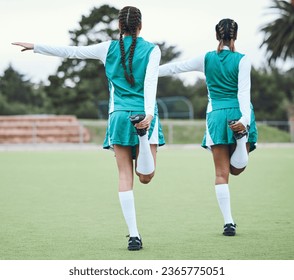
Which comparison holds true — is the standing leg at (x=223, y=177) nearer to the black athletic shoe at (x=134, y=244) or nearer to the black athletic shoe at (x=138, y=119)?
the black athletic shoe at (x=134, y=244)

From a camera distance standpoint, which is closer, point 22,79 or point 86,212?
point 86,212

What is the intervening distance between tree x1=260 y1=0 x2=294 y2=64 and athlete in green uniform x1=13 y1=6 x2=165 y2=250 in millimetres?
60142

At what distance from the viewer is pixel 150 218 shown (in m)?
9.85

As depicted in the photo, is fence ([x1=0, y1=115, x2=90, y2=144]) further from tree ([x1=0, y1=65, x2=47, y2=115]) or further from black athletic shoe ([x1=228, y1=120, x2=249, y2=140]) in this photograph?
black athletic shoe ([x1=228, y1=120, x2=249, y2=140])

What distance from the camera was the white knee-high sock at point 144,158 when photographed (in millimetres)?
6871

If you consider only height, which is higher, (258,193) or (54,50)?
(54,50)

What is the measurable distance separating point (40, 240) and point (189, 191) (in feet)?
20.2

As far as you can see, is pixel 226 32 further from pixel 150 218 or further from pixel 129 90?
pixel 150 218

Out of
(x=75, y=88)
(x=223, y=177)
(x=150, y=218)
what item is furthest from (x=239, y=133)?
(x=75, y=88)

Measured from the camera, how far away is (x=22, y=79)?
7362 cm

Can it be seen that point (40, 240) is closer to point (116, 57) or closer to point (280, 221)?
point (116, 57)

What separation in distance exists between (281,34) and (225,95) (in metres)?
60.2

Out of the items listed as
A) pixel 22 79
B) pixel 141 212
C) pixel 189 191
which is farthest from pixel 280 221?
pixel 22 79

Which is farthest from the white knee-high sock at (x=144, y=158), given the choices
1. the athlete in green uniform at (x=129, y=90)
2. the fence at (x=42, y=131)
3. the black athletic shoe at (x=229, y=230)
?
the fence at (x=42, y=131)
